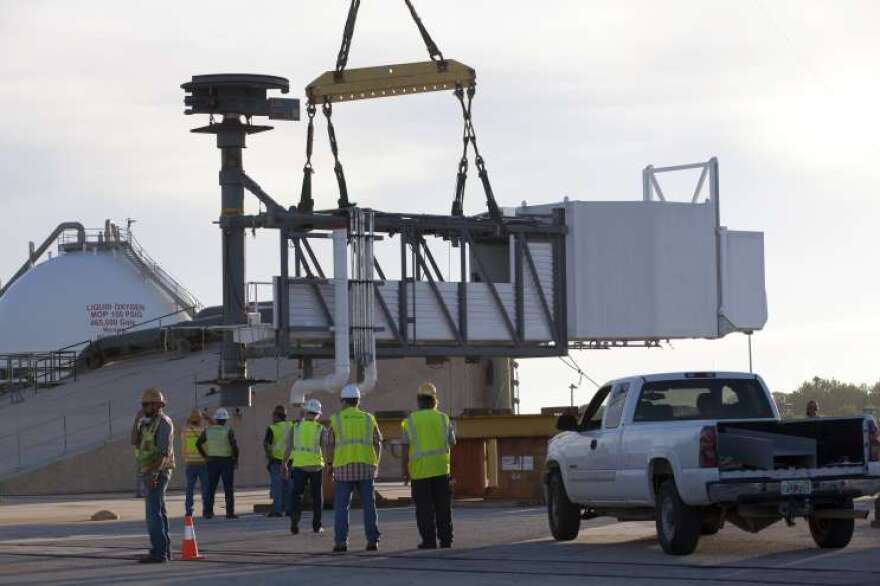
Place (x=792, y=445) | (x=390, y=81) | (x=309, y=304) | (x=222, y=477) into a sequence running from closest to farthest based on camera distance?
(x=792, y=445) → (x=222, y=477) → (x=309, y=304) → (x=390, y=81)

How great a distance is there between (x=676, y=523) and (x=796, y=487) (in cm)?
121

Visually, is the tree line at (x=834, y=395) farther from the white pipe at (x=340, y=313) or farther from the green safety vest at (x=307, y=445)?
the green safety vest at (x=307, y=445)

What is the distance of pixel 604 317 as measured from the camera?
4584cm

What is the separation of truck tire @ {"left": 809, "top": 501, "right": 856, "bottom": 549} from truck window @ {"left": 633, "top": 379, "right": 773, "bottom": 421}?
5.15 feet

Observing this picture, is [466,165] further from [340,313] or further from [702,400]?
[702,400]

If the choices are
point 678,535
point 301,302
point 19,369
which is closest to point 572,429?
point 678,535

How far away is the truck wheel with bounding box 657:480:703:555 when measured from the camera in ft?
58.2

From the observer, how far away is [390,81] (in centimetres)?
4250

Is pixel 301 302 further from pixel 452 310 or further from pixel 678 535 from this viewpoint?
pixel 678 535

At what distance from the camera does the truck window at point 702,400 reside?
19.2 m

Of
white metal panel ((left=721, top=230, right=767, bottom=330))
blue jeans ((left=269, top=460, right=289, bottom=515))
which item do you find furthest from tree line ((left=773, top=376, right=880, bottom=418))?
blue jeans ((left=269, top=460, right=289, bottom=515))

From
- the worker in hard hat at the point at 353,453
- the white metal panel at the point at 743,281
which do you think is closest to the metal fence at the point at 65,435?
the white metal panel at the point at 743,281

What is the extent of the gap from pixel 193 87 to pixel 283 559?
81.0 ft

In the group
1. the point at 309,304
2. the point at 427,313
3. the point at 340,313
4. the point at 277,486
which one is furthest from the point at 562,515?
the point at 427,313
